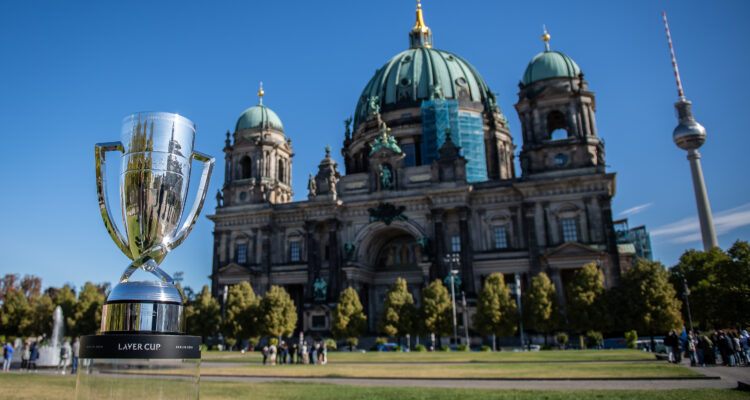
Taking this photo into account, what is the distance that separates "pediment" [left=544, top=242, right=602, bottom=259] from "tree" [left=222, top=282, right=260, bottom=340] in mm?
26651

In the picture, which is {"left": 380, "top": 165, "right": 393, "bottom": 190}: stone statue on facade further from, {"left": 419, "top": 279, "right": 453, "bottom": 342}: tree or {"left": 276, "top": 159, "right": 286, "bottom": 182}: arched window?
{"left": 276, "top": 159, "right": 286, "bottom": 182}: arched window

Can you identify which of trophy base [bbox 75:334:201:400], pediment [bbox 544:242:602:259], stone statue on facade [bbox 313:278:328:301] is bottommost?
trophy base [bbox 75:334:201:400]

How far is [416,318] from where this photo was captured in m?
46.8

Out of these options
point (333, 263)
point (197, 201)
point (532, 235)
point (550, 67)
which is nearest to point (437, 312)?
point (532, 235)

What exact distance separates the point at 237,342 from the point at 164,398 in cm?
5252

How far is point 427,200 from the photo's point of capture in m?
54.0

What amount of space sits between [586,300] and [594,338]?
2.92 meters

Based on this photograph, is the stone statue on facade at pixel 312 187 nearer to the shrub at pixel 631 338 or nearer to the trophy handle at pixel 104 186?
the shrub at pixel 631 338

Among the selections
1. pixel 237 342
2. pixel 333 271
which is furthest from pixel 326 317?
pixel 237 342

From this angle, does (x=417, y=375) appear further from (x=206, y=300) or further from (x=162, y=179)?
(x=206, y=300)

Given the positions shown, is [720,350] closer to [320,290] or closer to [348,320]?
[348,320]

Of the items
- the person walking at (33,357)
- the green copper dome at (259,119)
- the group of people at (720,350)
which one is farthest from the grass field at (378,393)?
the green copper dome at (259,119)

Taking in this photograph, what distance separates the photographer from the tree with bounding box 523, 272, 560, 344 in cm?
4281

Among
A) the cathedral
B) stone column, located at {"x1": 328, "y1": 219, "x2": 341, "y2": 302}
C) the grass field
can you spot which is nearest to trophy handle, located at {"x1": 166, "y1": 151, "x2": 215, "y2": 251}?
the grass field
